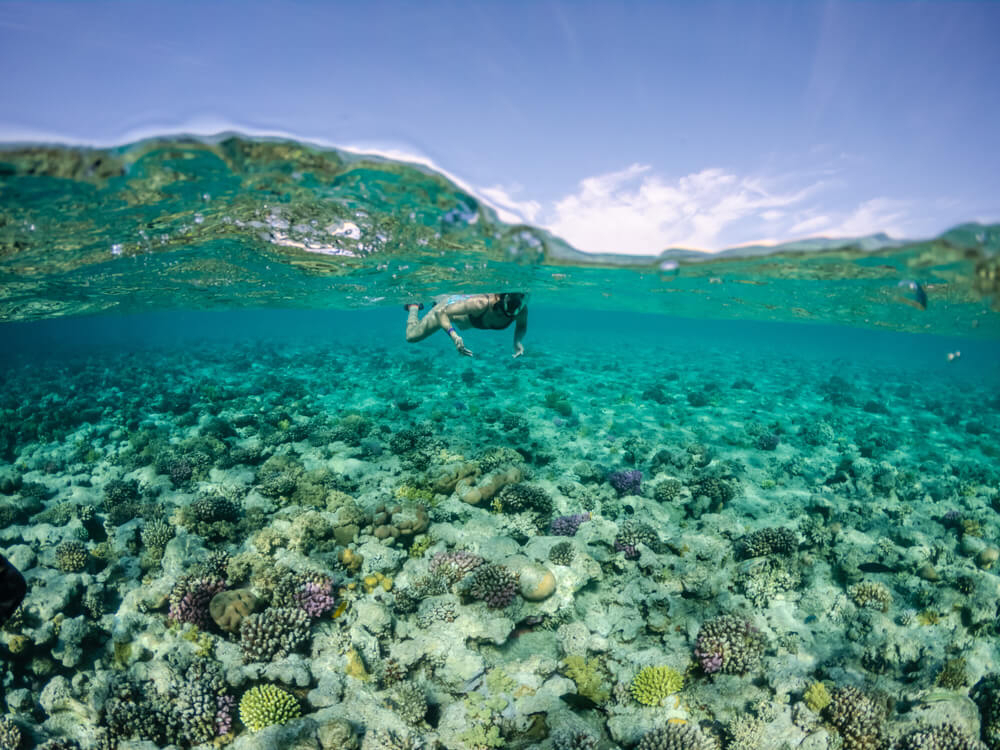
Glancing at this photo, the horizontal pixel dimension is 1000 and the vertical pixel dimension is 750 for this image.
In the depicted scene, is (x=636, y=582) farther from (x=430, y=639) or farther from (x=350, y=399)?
(x=350, y=399)

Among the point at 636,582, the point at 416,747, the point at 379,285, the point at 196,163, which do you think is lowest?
the point at 416,747

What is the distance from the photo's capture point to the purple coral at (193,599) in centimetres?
666

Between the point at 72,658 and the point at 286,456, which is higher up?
the point at 286,456

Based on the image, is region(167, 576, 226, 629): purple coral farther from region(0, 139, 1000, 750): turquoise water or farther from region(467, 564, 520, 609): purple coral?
region(467, 564, 520, 609): purple coral

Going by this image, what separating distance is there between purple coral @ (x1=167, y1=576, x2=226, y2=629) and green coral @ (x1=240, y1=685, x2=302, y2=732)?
64.6 inches

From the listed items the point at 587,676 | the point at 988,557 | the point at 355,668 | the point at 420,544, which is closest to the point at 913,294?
the point at 988,557

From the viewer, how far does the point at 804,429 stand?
1551cm

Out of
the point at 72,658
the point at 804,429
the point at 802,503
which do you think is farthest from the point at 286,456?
the point at 804,429

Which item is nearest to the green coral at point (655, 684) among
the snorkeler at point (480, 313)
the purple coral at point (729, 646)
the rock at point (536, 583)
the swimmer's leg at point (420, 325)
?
the purple coral at point (729, 646)

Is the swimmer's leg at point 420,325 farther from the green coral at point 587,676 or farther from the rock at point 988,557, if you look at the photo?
the rock at point 988,557

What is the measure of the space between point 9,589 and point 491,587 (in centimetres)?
555

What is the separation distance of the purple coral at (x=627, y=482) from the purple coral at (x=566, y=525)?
167cm

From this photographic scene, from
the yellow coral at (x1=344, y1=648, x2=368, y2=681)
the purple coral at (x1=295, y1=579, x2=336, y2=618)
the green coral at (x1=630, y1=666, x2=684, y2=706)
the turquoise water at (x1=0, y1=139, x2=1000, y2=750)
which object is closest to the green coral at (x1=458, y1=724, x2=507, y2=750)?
the turquoise water at (x1=0, y1=139, x2=1000, y2=750)

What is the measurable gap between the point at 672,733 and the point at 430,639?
3386 mm
